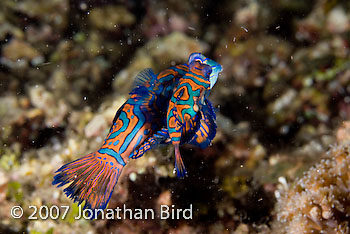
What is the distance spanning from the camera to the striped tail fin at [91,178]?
2604mm

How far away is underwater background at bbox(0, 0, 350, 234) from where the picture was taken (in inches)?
141

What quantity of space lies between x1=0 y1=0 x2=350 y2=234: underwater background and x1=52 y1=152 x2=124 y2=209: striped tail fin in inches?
35.6

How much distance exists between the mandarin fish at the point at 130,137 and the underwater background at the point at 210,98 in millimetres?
908

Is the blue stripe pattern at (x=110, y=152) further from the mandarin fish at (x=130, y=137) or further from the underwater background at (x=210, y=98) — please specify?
the underwater background at (x=210, y=98)

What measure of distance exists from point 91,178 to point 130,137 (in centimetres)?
55

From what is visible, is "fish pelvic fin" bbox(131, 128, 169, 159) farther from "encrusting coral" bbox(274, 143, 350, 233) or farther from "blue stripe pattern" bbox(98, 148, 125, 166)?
"encrusting coral" bbox(274, 143, 350, 233)

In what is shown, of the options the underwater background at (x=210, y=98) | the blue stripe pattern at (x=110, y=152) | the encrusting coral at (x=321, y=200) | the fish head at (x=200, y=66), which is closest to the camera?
the fish head at (x=200, y=66)

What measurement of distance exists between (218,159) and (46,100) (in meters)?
3.18

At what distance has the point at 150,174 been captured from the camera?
143 inches

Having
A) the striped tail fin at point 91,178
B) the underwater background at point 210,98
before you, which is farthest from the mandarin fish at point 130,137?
the underwater background at point 210,98

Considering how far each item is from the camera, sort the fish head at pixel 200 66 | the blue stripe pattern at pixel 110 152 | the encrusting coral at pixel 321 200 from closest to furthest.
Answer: the fish head at pixel 200 66 → the blue stripe pattern at pixel 110 152 → the encrusting coral at pixel 321 200

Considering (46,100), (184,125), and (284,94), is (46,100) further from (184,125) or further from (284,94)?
(284,94)

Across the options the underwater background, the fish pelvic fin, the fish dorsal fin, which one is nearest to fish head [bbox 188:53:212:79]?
the fish dorsal fin

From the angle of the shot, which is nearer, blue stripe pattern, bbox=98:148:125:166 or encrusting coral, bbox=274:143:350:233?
blue stripe pattern, bbox=98:148:125:166
